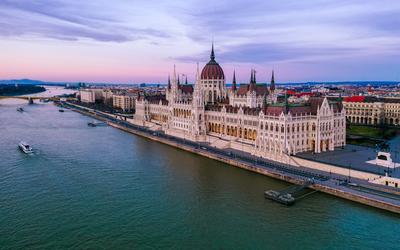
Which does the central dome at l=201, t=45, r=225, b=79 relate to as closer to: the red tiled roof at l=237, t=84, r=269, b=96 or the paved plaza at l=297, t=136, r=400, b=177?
the red tiled roof at l=237, t=84, r=269, b=96

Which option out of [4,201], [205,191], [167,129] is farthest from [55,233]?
[167,129]

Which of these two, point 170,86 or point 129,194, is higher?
point 170,86

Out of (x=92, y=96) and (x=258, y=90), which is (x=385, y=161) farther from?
(x=92, y=96)

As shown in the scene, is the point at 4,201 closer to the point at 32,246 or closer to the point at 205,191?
the point at 32,246

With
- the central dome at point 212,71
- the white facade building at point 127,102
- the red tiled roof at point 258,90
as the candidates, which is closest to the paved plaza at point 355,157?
the red tiled roof at point 258,90

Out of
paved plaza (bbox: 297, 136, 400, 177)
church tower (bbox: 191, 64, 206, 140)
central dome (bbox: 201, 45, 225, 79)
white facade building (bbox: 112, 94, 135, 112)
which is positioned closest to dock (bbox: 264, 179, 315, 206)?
paved plaza (bbox: 297, 136, 400, 177)
